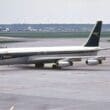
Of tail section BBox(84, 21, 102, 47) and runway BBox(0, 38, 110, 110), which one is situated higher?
tail section BBox(84, 21, 102, 47)

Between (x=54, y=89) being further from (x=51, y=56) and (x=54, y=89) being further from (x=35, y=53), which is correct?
(x=51, y=56)

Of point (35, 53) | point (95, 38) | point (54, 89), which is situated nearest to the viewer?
point (54, 89)

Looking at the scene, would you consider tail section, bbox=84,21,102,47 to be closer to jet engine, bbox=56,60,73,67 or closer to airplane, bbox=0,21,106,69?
airplane, bbox=0,21,106,69

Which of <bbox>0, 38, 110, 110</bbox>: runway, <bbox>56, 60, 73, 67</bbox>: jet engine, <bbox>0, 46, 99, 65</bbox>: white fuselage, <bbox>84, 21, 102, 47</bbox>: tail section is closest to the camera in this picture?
<bbox>0, 38, 110, 110</bbox>: runway

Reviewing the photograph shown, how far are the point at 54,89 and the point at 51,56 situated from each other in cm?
2285

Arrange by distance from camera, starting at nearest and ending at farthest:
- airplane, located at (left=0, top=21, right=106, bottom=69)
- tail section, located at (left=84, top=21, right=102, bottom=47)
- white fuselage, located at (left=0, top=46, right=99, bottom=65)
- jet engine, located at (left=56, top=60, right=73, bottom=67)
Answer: jet engine, located at (left=56, top=60, right=73, bottom=67) → airplane, located at (left=0, top=21, right=106, bottom=69) → white fuselage, located at (left=0, top=46, right=99, bottom=65) → tail section, located at (left=84, top=21, right=102, bottom=47)

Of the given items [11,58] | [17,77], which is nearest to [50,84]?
[17,77]

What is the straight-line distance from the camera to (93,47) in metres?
70.9

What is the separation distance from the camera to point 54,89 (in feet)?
149

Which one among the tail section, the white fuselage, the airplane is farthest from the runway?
the tail section

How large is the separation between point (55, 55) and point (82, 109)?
3440 centimetres

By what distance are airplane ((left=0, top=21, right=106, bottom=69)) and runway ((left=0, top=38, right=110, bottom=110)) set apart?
1076 millimetres

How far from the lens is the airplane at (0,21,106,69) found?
6606 centimetres

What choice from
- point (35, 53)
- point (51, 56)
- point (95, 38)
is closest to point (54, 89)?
point (35, 53)
